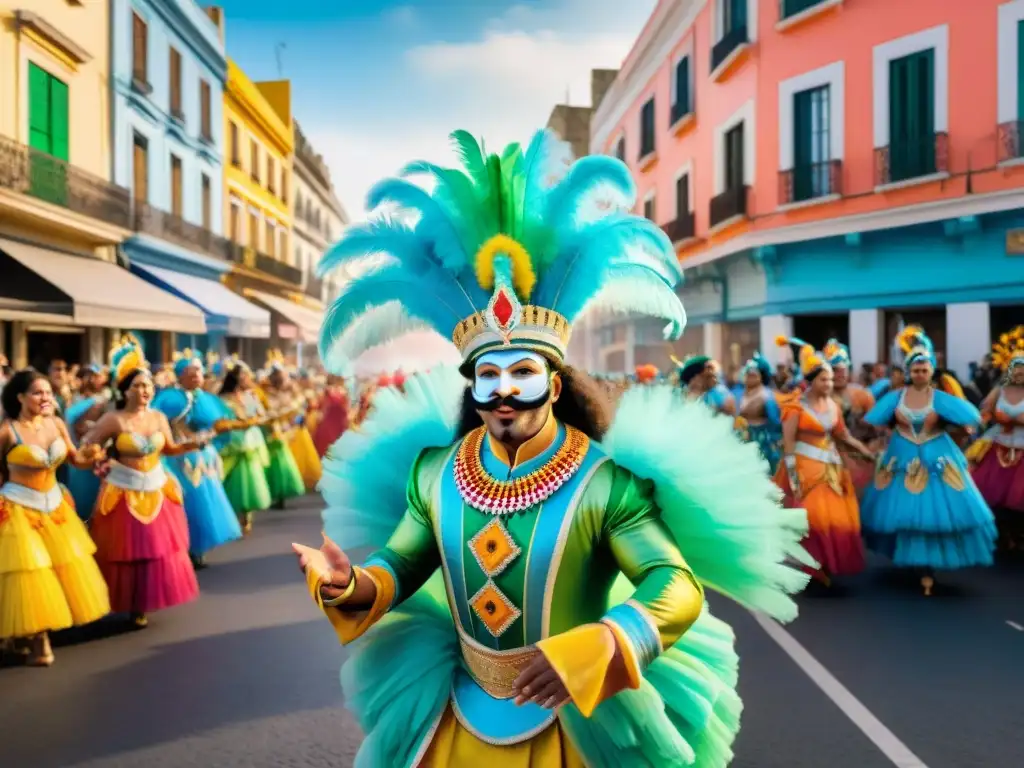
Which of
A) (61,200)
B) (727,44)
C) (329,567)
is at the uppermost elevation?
(727,44)

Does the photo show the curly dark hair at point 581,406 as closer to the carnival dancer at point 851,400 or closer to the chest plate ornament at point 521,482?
the chest plate ornament at point 521,482

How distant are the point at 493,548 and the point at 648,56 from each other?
2789 centimetres

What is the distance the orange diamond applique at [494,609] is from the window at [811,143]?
17459 millimetres

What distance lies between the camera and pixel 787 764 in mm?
4332

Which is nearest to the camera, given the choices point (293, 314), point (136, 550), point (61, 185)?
point (136, 550)

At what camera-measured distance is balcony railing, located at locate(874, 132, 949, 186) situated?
16516 mm

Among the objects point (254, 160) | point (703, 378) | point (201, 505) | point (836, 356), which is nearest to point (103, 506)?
point (201, 505)

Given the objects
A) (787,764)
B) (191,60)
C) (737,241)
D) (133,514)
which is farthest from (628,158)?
(787,764)

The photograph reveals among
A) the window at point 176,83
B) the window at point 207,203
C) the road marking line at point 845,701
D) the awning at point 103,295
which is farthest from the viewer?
the window at point 207,203

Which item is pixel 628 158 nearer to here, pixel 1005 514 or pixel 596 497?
pixel 1005 514

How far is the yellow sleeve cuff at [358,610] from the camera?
8.01ft

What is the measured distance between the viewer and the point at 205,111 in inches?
1160

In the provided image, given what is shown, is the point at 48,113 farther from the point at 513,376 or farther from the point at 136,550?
the point at 513,376

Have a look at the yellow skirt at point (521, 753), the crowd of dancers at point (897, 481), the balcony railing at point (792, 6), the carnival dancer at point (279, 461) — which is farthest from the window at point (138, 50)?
the yellow skirt at point (521, 753)
